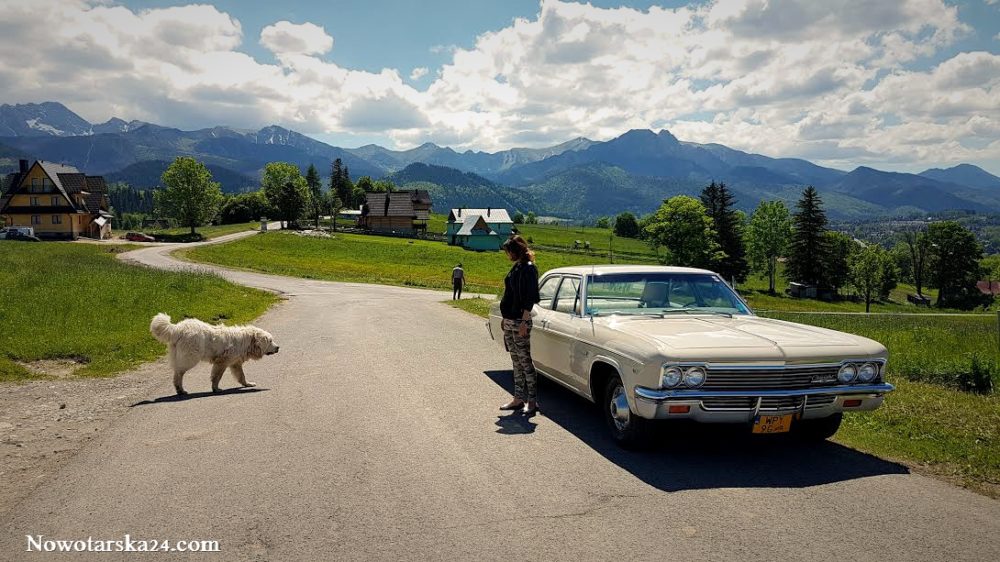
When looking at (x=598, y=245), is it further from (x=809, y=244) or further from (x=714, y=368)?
(x=714, y=368)

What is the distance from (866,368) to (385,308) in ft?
60.5

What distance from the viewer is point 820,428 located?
640cm

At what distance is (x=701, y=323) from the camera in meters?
6.80

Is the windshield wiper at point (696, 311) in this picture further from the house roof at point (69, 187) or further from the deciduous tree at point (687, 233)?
the house roof at point (69, 187)

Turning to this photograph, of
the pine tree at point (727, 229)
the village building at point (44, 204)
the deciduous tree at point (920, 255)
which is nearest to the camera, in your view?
the village building at point (44, 204)

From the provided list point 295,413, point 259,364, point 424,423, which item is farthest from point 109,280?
point 424,423

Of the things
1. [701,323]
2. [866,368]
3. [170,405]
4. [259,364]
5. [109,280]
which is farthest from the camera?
[109,280]

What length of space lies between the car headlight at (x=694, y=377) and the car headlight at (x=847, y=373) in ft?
4.89

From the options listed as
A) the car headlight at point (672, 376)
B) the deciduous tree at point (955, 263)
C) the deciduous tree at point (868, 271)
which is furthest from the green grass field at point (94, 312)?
the deciduous tree at point (955, 263)

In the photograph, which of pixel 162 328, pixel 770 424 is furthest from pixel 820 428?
pixel 162 328

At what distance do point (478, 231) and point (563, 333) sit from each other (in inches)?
3598

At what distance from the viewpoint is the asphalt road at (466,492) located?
4.02 metres

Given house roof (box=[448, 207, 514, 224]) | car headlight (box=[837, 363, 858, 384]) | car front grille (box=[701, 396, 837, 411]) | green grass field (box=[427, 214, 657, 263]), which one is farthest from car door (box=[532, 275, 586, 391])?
house roof (box=[448, 207, 514, 224])

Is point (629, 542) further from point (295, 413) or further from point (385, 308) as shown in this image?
point (385, 308)
